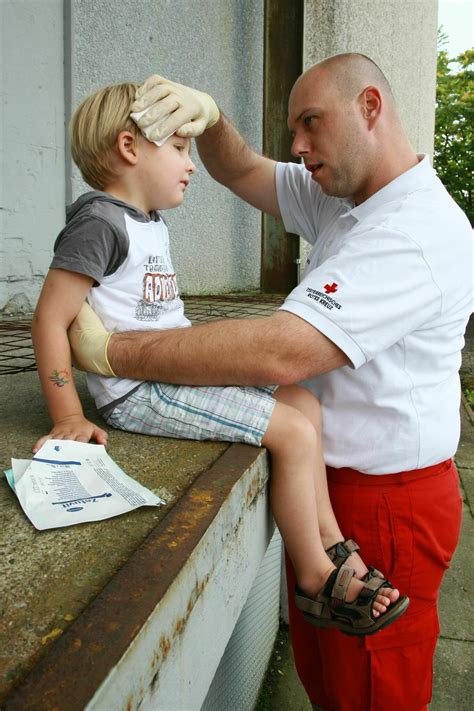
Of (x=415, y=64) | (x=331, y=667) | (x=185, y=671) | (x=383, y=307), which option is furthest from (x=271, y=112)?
(x=185, y=671)

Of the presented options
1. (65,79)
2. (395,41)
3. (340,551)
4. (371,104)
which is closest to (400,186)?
(371,104)

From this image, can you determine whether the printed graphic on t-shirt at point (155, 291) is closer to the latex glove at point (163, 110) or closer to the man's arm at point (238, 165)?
the latex glove at point (163, 110)

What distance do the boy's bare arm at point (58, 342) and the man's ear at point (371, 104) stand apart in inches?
38.2

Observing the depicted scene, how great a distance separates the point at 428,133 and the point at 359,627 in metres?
6.63

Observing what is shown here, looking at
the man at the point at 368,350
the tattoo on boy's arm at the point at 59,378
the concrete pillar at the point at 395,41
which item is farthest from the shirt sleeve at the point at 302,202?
the concrete pillar at the point at 395,41

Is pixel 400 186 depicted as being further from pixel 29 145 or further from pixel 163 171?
pixel 29 145

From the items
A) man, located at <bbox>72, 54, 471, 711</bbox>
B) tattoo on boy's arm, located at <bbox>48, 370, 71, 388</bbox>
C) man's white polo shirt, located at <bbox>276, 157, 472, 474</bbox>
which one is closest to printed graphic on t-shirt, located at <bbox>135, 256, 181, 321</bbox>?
man, located at <bbox>72, 54, 471, 711</bbox>

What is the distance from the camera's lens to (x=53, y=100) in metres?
3.55

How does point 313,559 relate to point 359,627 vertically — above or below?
above

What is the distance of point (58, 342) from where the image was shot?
1551 mm

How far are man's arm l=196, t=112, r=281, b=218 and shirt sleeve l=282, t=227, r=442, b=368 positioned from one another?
1076 mm

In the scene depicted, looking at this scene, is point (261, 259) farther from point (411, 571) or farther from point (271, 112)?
point (411, 571)

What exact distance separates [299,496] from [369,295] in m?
0.51

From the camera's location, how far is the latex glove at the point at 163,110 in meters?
1.68
